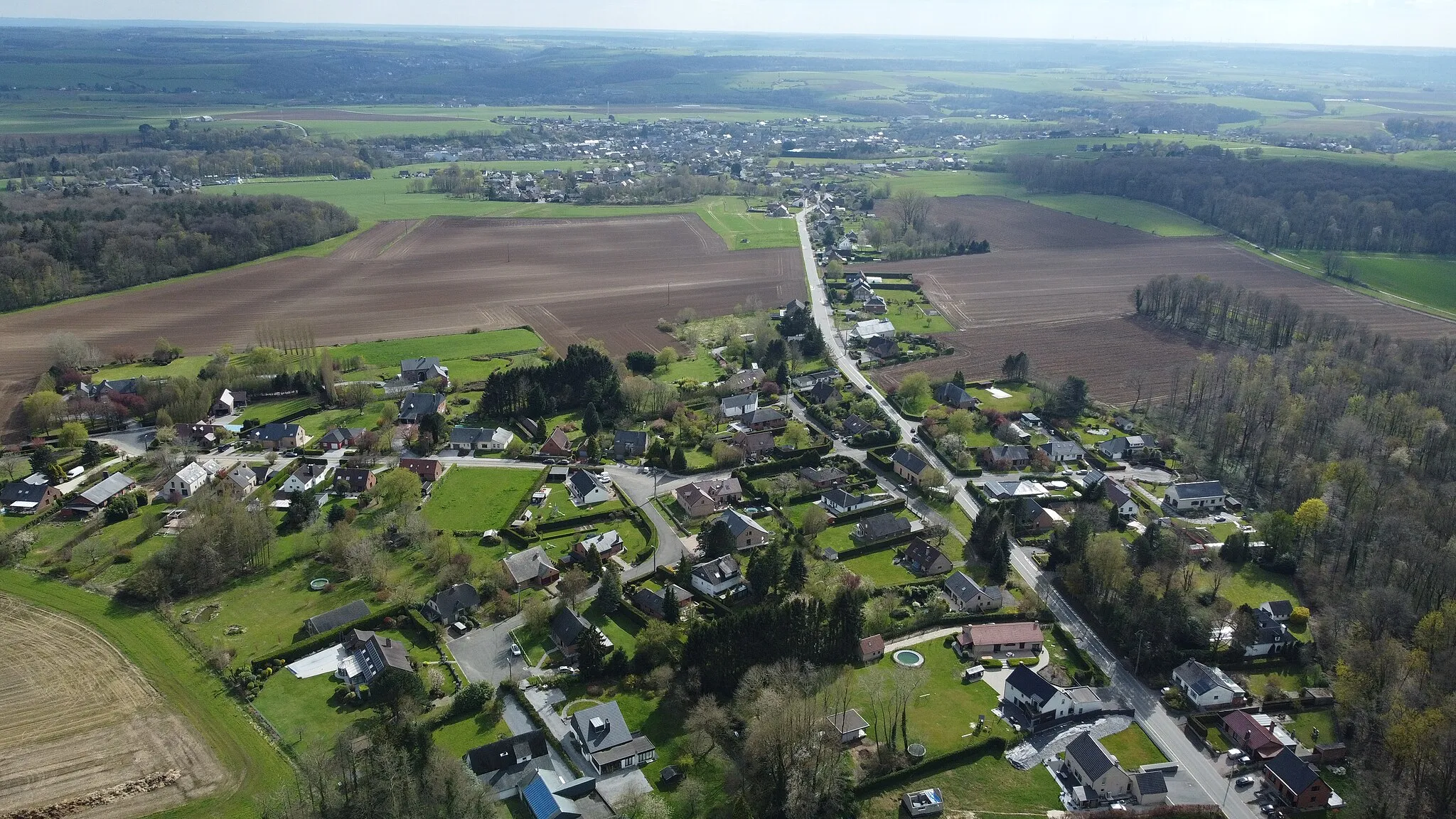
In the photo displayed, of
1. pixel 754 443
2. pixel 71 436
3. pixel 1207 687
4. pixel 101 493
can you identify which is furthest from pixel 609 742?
pixel 71 436

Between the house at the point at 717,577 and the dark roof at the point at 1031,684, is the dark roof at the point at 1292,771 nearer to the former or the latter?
the dark roof at the point at 1031,684

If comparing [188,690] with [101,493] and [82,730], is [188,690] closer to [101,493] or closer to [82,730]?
[82,730]

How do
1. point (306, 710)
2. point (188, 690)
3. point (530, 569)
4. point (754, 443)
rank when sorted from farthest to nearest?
point (754, 443)
point (530, 569)
point (188, 690)
point (306, 710)

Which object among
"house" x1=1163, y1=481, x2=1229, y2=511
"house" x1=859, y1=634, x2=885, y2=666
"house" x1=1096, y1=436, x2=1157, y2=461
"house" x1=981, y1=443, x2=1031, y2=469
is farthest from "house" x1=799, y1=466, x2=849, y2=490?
"house" x1=1163, y1=481, x2=1229, y2=511

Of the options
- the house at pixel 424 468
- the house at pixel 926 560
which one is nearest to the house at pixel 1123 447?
the house at pixel 926 560

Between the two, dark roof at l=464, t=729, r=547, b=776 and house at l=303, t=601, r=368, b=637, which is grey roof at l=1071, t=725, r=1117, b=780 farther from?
house at l=303, t=601, r=368, b=637

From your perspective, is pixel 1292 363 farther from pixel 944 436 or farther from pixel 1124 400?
pixel 944 436

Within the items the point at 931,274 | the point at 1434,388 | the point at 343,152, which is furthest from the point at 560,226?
the point at 1434,388
